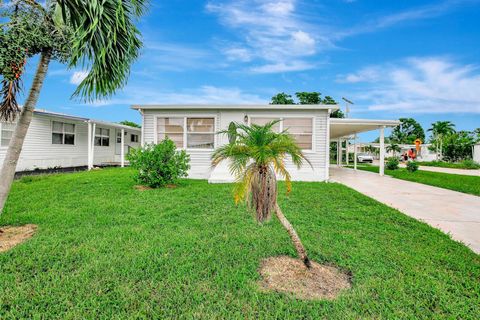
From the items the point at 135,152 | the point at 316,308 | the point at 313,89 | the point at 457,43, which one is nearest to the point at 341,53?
the point at 457,43

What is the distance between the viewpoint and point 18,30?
3.45 m

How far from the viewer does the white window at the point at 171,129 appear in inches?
432

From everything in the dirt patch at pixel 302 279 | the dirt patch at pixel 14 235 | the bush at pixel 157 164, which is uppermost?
the bush at pixel 157 164

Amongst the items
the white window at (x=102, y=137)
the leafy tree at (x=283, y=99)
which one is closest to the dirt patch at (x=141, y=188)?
the white window at (x=102, y=137)

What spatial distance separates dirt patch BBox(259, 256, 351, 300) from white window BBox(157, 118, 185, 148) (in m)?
8.57

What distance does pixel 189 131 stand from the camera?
10977 millimetres

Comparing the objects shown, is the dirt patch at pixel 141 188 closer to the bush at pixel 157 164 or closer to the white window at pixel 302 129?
the bush at pixel 157 164

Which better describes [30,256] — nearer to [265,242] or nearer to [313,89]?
[265,242]

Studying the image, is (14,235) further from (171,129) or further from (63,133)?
(63,133)

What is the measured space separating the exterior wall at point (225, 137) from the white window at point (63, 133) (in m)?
7.30

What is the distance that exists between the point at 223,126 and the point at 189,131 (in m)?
1.53

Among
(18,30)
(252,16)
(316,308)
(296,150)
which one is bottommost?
(316,308)

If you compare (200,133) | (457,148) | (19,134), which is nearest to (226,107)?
(200,133)

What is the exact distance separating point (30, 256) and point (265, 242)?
124 inches
